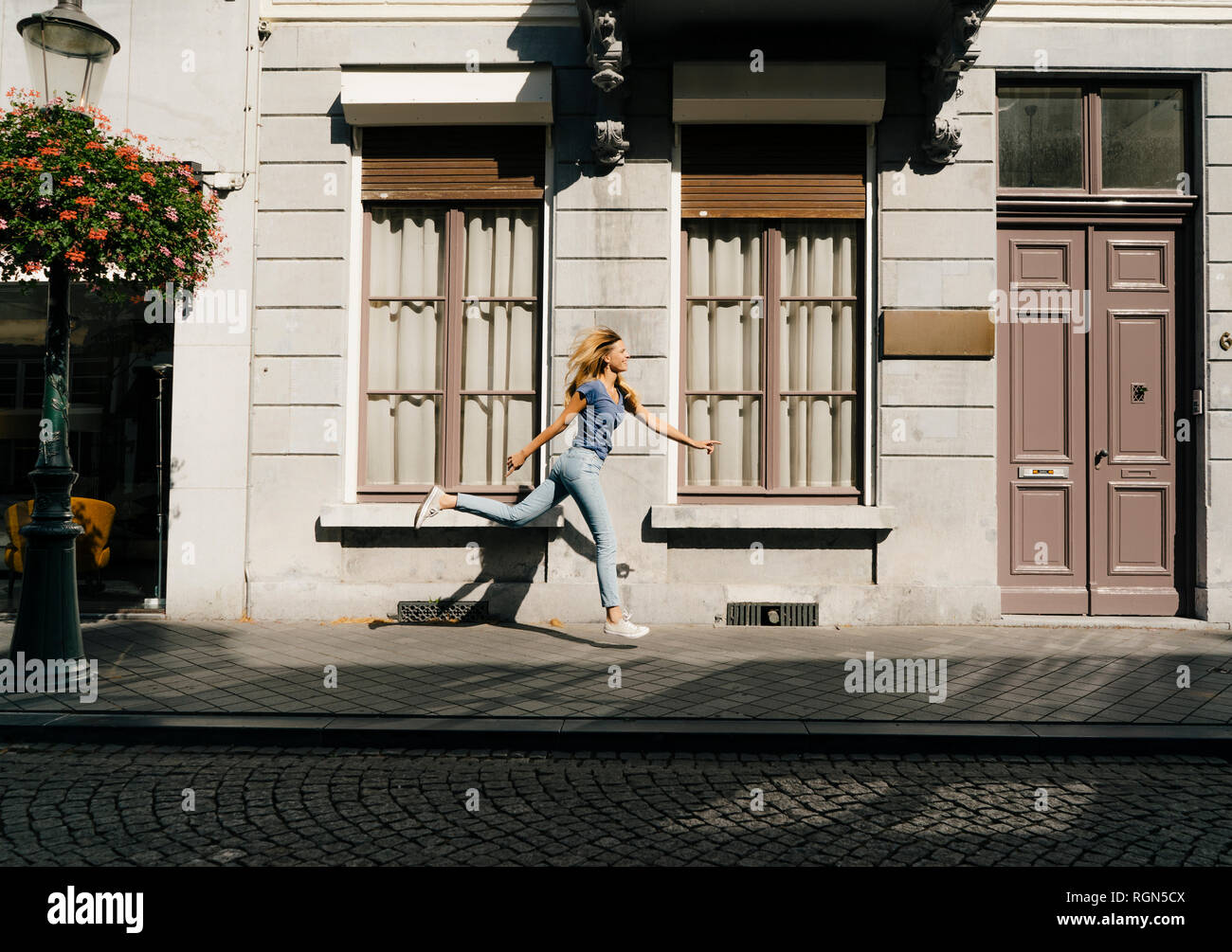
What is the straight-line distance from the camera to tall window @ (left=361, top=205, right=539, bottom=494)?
333 inches

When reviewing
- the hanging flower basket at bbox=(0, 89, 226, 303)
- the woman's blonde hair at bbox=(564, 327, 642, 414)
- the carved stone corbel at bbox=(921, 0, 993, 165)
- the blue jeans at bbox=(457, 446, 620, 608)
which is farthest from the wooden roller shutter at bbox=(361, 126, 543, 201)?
the carved stone corbel at bbox=(921, 0, 993, 165)

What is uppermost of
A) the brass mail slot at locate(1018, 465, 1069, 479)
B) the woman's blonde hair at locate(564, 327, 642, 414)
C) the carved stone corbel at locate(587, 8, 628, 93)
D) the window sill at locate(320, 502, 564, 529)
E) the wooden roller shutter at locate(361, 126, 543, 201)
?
the carved stone corbel at locate(587, 8, 628, 93)

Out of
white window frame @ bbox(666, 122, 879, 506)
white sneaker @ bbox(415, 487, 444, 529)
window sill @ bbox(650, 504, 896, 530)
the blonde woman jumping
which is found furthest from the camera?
white window frame @ bbox(666, 122, 879, 506)

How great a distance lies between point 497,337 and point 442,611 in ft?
8.08

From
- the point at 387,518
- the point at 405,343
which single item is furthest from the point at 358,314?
the point at 387,518

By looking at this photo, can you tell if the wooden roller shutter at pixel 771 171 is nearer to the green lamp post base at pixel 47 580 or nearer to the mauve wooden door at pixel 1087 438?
the mauve wooden door at pixel 1087 438

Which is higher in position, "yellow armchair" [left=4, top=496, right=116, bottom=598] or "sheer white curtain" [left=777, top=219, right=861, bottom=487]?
"sheer white curtain" [left=777, top=219, right=861, bottom=487]

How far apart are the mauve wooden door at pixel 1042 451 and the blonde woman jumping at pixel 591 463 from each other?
288 cm

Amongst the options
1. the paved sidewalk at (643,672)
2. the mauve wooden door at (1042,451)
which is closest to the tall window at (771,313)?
the mauve wooden door at (1042,451)

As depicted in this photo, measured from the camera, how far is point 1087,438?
27.0 ft

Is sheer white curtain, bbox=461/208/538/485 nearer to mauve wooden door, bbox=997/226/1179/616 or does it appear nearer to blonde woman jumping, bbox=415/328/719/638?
blonde woman jumping, bbox=415/328/719/638

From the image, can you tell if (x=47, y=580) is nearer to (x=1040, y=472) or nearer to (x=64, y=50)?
(x=64, y=50)

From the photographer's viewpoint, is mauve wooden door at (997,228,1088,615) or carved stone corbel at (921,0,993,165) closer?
carved stone corbel at (921,0,993,165)

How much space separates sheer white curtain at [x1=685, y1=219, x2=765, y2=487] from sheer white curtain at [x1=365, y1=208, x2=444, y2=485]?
7.47ft
